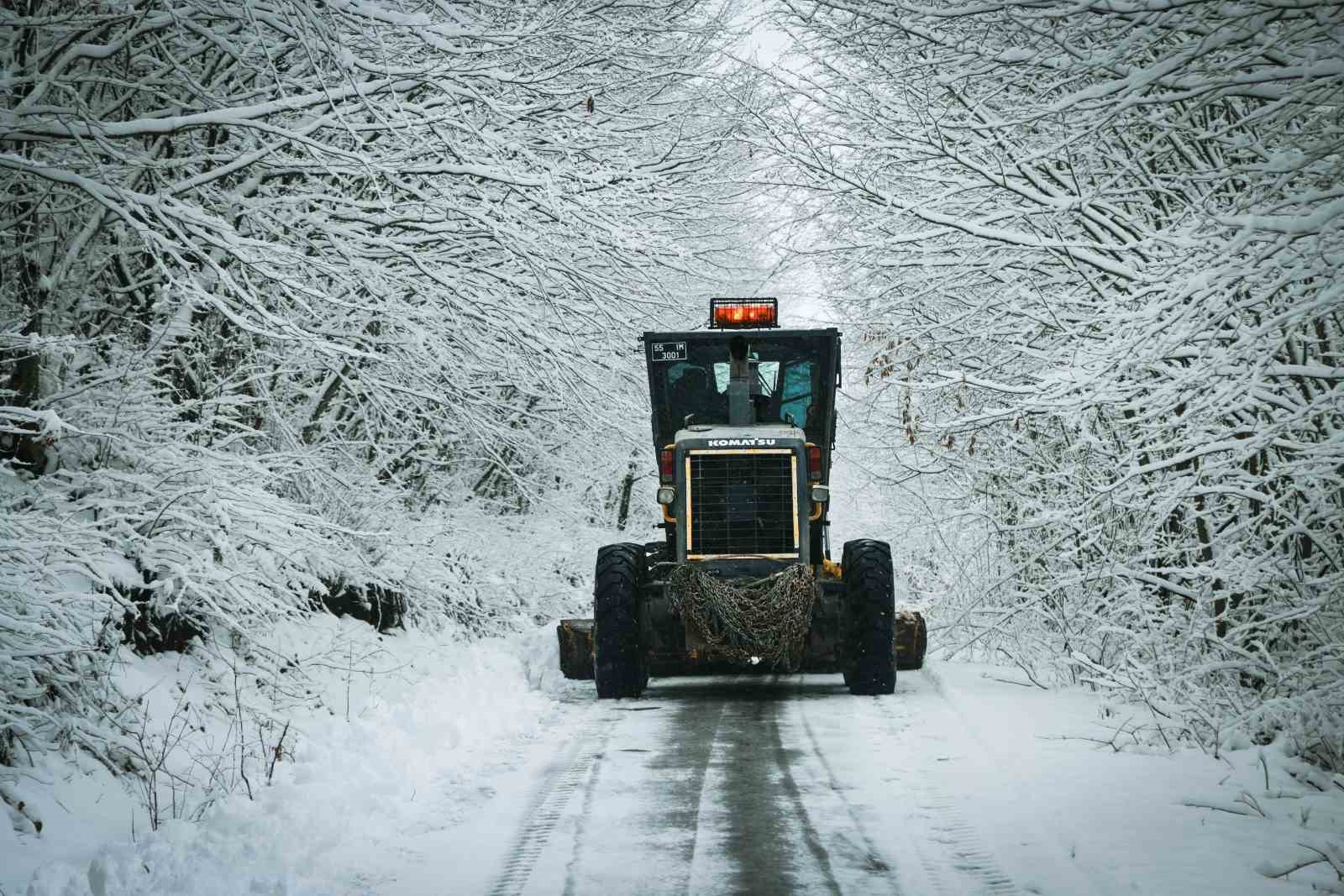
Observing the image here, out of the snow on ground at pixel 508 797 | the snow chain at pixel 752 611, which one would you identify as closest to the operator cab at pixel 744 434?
the snow chain at pixel 752 611

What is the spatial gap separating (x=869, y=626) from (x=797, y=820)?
393cm

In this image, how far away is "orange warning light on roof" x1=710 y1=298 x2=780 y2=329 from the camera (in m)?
10.7

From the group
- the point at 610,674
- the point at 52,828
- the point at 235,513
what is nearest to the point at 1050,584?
the point at 610,674

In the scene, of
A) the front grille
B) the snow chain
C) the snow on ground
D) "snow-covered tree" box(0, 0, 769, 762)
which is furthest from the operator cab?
the snow on ground

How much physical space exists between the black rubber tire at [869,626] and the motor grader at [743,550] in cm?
1

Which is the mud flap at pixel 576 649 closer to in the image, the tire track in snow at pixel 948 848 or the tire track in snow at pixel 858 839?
the tire track in snow at pixel 858 839

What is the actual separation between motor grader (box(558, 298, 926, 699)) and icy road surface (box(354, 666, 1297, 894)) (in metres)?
1.02

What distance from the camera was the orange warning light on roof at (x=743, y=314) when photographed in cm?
1068

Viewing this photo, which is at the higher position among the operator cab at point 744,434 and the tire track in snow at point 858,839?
the operator cab at point 744,434

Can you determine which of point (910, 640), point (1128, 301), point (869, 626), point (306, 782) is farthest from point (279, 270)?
point (910, 640)

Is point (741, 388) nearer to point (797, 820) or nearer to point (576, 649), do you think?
point (576, 649)

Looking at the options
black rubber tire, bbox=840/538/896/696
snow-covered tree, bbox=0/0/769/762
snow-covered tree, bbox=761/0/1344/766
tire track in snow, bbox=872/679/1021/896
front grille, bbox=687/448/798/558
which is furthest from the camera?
front grille, bbox=687/448/798/558

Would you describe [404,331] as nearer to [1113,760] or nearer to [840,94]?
[840,94]

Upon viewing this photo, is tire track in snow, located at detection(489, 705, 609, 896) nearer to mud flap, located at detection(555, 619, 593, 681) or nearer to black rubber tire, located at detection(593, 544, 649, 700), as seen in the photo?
black rubber tire, located at detection(593, 544, 649, 700)
